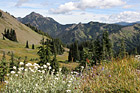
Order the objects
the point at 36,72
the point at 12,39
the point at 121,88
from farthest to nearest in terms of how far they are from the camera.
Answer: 1. the point at 12,39
2. the point at 36,72
3. the point at 121,88

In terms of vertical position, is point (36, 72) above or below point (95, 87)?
above

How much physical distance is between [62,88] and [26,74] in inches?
43.7

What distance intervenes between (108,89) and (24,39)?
19306 cm

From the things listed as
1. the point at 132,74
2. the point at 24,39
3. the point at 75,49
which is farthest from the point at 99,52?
the point at 24,39

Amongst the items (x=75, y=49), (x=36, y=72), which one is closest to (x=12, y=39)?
(x=75, y=49)

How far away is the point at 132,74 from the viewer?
461cm

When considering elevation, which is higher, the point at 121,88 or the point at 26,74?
the point at 26,74

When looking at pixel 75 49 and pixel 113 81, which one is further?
pixel 75 49

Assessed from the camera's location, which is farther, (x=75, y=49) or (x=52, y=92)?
(x=75, y=49)

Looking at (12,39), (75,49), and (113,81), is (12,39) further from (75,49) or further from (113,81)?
(113,81)

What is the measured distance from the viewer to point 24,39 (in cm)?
18862

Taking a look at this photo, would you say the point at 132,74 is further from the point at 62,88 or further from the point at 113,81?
the point at 62,88

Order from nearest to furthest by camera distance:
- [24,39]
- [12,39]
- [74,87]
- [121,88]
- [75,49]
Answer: [121,88], [74,87], [75,49], [12,39], [24,39]

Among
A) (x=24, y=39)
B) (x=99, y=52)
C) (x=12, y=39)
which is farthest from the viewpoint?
(x=24, y=39)
